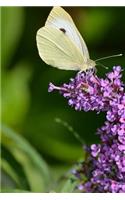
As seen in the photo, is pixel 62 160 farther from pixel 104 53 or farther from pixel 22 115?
pixel 104 53

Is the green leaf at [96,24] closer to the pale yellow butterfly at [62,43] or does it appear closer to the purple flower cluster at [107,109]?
the pale yellow butterfly at [62,43]

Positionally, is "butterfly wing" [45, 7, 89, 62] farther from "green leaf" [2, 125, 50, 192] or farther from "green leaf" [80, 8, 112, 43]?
"green leaf" [80, 8, 112, 43]

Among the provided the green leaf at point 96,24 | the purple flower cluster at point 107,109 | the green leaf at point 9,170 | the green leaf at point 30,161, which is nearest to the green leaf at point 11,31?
the green leaf at point 96,24

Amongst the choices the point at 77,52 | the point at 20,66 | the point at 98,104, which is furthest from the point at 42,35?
the point at 20,66

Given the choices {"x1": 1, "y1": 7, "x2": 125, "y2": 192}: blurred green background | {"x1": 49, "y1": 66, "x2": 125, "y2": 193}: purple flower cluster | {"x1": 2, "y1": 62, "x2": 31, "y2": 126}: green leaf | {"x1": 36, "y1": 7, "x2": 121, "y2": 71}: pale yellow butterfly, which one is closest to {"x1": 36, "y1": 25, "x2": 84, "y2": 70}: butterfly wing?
{"x1": 36, "y1": 7, "x2": 121, "y2": 71}: pale yellow butterfly

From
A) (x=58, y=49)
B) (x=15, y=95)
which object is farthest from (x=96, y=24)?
(x=58, y=49)
